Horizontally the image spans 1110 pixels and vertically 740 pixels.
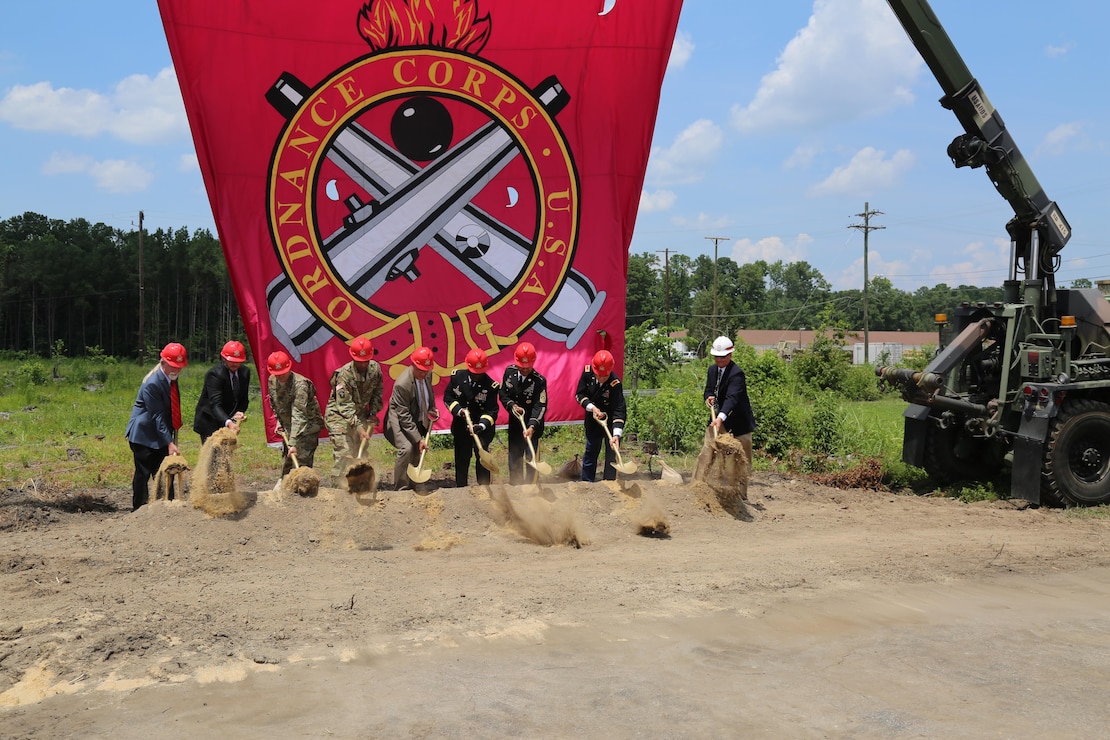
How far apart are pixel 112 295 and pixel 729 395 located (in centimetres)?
6332

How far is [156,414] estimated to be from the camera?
8688 millimetres

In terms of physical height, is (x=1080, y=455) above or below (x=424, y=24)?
below

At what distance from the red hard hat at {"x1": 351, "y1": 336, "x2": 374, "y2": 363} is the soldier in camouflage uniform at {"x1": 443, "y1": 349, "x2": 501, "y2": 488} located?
0.96 m

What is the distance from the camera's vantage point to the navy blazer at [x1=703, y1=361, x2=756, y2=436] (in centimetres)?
981

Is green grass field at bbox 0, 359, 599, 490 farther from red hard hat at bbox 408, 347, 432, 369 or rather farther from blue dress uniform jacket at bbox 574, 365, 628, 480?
blue dress uniform jacket at bbox 574, 365, 628, 480

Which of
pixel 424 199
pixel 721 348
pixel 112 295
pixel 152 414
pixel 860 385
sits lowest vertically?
pixel 152 414

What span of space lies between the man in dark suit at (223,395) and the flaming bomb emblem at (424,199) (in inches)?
26.6

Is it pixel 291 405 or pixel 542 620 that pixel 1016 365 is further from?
pixel 291 405

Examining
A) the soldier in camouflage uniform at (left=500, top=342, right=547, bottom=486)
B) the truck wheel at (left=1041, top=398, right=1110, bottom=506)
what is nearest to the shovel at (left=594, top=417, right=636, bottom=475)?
the soldier in camouflage uniform at (left=500, top=342, right=547, bottom=486)

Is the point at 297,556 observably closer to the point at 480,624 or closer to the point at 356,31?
the point at 480,624

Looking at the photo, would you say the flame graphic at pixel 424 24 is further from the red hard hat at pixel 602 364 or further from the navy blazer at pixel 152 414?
the navy blazer at pixel 152 414

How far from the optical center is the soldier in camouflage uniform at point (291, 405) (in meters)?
9.18

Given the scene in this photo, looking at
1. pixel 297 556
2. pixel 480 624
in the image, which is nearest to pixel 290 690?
pixel 480 624

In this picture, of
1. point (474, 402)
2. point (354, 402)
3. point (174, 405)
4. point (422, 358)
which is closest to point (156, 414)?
point (174, 405)
